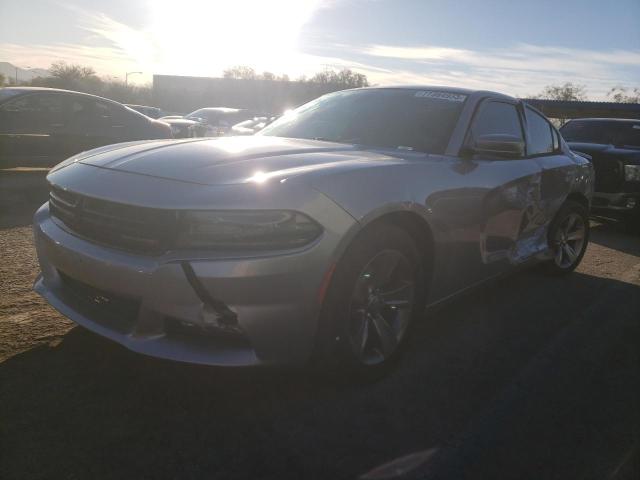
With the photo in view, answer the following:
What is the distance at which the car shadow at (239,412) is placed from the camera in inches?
73.5

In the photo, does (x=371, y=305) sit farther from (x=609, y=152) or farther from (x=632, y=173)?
(x=609, y=152)

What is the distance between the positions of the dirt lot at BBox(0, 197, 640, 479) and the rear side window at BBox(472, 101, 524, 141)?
136cm

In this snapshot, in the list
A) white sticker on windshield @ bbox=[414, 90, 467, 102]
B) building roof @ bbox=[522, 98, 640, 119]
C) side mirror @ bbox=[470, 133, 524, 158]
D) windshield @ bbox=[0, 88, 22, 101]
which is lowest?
windshield @ bbox=[0, 88, 22, 101]

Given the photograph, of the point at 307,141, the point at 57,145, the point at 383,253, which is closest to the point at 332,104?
the point at 307,141

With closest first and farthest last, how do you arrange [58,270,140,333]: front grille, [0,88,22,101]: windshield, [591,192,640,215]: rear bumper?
[58,270,140,333]: front grille → [591,192,640,215]: rear bumper → [0,88,22,101]: windshield

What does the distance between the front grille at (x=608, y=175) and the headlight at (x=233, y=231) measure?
22.0 ft

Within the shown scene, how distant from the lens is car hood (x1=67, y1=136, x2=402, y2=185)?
2.20m

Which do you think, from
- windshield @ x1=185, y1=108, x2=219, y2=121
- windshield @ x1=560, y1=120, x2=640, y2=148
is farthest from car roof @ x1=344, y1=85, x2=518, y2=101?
windshield @ x1=185, y1=108, x2=219, y2=121

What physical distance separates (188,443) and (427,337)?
1697 millimetres

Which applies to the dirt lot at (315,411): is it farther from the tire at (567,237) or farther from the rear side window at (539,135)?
the rear side window at (539,135)

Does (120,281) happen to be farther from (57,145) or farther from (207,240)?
(57,145)

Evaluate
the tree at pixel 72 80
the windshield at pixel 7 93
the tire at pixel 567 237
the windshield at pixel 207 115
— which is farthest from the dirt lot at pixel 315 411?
the tree at pixel 72 80

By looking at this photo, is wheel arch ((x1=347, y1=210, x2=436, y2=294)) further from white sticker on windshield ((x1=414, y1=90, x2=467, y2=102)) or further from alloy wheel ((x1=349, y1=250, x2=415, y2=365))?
white sticker on windshield ((x1=414, y1=90, x2=467, y2=102))

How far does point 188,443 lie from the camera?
77.4 inches
